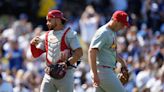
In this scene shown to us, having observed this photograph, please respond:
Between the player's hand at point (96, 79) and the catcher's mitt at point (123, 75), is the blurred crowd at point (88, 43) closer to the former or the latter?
the catcher's mitt at point (123, 75)

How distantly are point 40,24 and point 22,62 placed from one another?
13.9 feet

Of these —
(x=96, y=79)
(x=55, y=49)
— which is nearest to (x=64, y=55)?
(x=55, y=49)

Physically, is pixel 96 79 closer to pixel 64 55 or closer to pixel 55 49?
pixel 64 55

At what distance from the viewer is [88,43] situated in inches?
906

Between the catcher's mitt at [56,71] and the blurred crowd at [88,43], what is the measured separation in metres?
4.13

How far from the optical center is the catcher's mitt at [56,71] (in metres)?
12.1

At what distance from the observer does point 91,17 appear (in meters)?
23.3

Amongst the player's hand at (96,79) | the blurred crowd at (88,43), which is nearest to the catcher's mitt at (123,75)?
the player's hand at (96,79)

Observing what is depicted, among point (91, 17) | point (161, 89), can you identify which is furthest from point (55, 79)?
point (91, 17)

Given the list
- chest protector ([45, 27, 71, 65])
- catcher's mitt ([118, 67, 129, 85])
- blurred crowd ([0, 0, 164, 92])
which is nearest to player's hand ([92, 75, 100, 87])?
chest protector ([45, 27, 71, 65])

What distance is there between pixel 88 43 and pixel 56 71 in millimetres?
10928

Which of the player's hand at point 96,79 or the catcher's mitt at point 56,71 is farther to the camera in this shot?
the catcher's mitt at point 56,71

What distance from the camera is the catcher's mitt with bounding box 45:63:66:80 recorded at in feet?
39.9

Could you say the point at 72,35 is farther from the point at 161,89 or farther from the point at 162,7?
the point at 162,7
